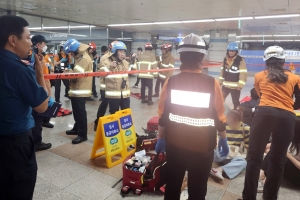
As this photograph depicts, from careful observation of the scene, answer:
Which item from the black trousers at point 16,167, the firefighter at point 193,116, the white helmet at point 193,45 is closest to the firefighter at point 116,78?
the firefighter at point 193,116

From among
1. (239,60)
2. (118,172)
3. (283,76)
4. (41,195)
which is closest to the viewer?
(283,76)

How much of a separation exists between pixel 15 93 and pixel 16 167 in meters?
0.46

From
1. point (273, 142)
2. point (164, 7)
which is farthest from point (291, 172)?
point (164, 7)

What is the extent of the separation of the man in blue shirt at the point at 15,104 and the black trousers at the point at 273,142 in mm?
1946

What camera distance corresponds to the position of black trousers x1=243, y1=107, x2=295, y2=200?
2188 mm

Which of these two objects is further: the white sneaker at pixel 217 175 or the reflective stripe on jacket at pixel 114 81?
the reflective stripe on jacket at pixel 114 81

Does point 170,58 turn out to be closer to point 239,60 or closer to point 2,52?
point 239,60

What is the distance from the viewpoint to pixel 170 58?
782cm

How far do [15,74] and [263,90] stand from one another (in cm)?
223

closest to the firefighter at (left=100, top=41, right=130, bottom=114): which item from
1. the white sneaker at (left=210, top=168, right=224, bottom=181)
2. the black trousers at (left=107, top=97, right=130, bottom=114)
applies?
the black trousers at (left=107, top=97, right=130, bottom=114)

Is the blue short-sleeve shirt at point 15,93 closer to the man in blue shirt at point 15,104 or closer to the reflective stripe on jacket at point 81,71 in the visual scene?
the man in blue shirt at point 15,104

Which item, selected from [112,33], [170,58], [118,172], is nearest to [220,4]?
[170,58]

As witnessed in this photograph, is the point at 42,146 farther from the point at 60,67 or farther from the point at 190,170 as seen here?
the point at 190,170

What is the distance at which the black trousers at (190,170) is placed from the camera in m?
1.69
